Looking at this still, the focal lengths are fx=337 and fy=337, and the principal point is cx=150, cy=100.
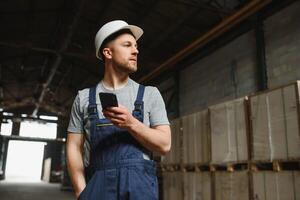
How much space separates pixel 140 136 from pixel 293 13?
6.00m

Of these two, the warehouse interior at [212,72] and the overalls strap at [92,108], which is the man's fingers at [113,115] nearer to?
the overalls strap at [92,108]

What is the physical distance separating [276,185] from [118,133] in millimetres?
3613

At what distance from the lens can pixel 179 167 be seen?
7.31 metres

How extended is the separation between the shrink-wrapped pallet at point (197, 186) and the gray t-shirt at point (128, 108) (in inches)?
180

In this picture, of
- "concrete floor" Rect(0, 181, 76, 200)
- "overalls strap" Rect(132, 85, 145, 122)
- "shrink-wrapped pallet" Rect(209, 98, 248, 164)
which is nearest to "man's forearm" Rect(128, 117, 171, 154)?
"overalls strap" Rect(132, 85, 145, 122)

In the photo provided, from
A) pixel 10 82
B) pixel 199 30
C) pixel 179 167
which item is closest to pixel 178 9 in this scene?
pixel 199 30

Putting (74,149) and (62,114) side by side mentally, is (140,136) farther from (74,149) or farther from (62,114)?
(62,114)

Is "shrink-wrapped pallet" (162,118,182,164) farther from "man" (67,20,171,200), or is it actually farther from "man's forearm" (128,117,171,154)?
"man's forearm" (128,117,171,154)

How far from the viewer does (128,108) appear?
178 centimetres

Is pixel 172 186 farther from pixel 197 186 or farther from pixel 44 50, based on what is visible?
pixel 44 50

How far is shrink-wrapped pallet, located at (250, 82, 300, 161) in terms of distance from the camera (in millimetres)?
4473

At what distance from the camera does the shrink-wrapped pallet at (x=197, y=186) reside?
6.12 meters

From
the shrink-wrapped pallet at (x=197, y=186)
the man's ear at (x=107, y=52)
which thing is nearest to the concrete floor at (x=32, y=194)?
the shrink-wrapped pallet at (x=197, y=186)

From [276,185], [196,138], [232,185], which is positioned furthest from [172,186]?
[276,185]
